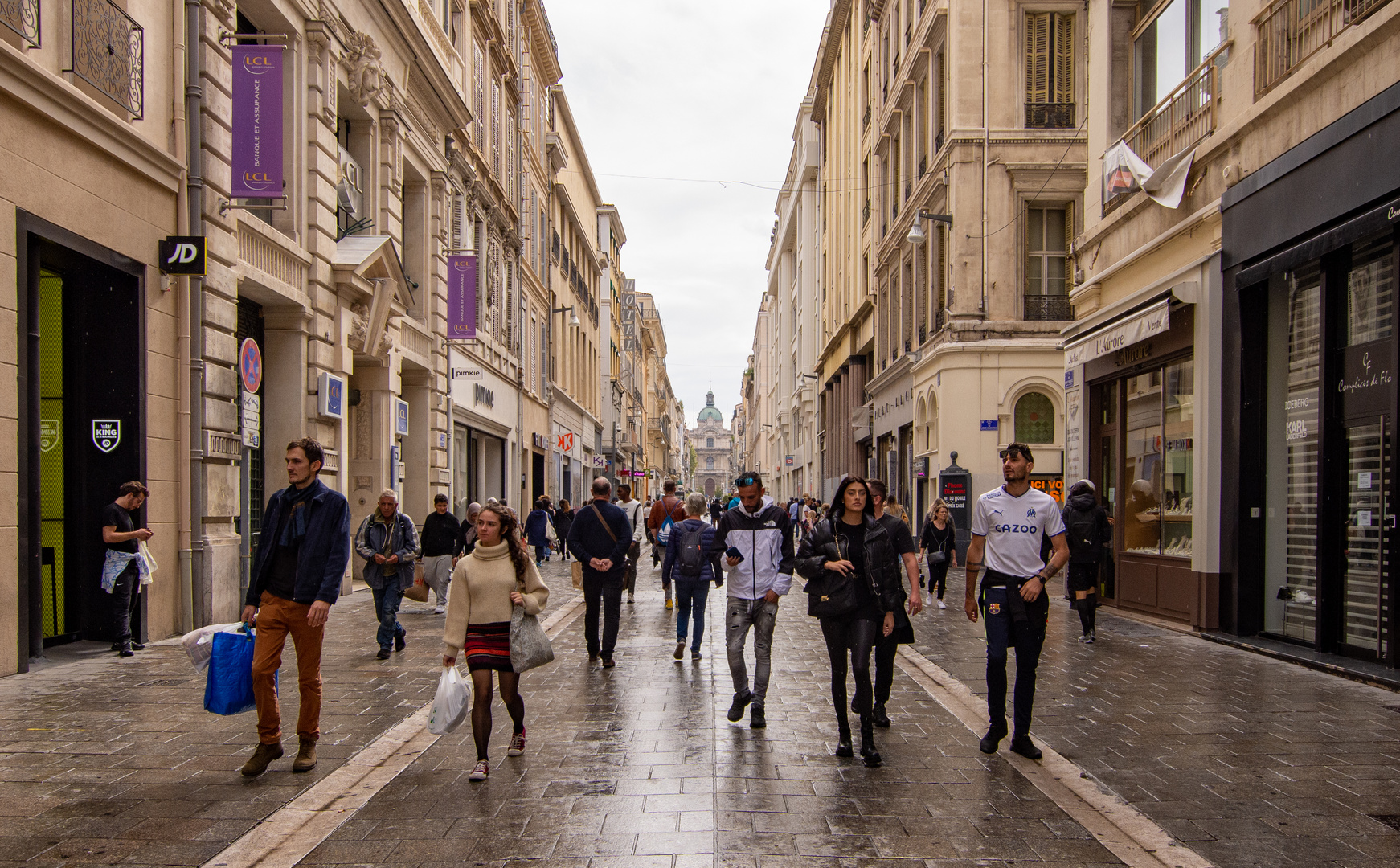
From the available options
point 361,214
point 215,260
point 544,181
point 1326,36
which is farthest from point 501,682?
point 544,181

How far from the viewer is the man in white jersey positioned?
6.36 m

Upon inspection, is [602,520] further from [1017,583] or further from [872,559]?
[1017,583]

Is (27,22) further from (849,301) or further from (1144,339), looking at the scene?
(849,301)

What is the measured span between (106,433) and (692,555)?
567 centimetres

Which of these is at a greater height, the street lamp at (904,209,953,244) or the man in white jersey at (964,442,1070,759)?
the street lamp at (904,209,953,244)

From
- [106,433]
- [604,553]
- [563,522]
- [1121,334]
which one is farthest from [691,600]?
[563,522]

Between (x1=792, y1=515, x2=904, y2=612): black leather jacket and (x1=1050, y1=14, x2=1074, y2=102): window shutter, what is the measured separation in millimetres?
20084

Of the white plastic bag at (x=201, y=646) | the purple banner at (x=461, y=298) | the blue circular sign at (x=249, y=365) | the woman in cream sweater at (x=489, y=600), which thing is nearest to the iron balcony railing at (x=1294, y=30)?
the woman in cream sweater at (x=489, y=600)

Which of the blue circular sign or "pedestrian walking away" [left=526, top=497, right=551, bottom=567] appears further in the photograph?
"pedestrian walking away" [left=526, top=497, right=551, bottom=567]

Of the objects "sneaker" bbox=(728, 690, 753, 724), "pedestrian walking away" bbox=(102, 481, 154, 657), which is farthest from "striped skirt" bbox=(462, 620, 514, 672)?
"pedestrian walking away" bbox=(102, 481, 154, 657)

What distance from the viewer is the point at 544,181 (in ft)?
127

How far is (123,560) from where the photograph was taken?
9938 mm

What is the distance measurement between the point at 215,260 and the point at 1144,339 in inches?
432

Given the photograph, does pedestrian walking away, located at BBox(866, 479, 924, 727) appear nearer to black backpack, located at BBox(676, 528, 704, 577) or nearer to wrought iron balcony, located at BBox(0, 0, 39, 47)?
black backpack, located at BBox(676, 528, 704, 577)
